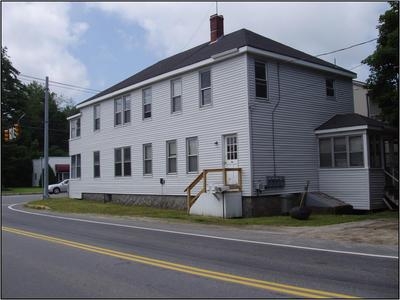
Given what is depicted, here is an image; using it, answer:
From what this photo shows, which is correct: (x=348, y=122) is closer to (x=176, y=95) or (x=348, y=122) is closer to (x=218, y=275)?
(x=176, y=95)

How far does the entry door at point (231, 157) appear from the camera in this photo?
2103 centimetres

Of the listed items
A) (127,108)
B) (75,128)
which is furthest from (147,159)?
(75,128)

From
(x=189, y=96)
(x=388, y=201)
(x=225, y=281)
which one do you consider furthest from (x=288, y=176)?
(x=225, y=281)

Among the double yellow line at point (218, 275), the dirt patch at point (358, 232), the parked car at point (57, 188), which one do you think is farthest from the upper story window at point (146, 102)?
the parked car at point (57, 188)

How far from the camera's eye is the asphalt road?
23.9ft

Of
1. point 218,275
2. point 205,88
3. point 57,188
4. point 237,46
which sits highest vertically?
point 237,46

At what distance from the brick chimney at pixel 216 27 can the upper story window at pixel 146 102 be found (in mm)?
4335

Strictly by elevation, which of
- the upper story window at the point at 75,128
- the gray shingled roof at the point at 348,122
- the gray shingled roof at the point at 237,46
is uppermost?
the gray shingled roof at the point at 237,46

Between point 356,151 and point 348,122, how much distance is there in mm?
1409

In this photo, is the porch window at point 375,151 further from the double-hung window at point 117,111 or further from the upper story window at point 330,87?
the double-hung window at point 117,111

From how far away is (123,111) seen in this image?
2861 cm

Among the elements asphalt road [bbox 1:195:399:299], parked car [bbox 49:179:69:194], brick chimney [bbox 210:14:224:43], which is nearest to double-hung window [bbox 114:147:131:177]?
brick chimney [bbox 210:14:224:43]

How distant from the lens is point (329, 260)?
967cm

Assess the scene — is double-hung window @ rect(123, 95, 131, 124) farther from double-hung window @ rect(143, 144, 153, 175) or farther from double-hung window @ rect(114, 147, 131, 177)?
double-hung window @ rect(143, 144, 153, 175)
